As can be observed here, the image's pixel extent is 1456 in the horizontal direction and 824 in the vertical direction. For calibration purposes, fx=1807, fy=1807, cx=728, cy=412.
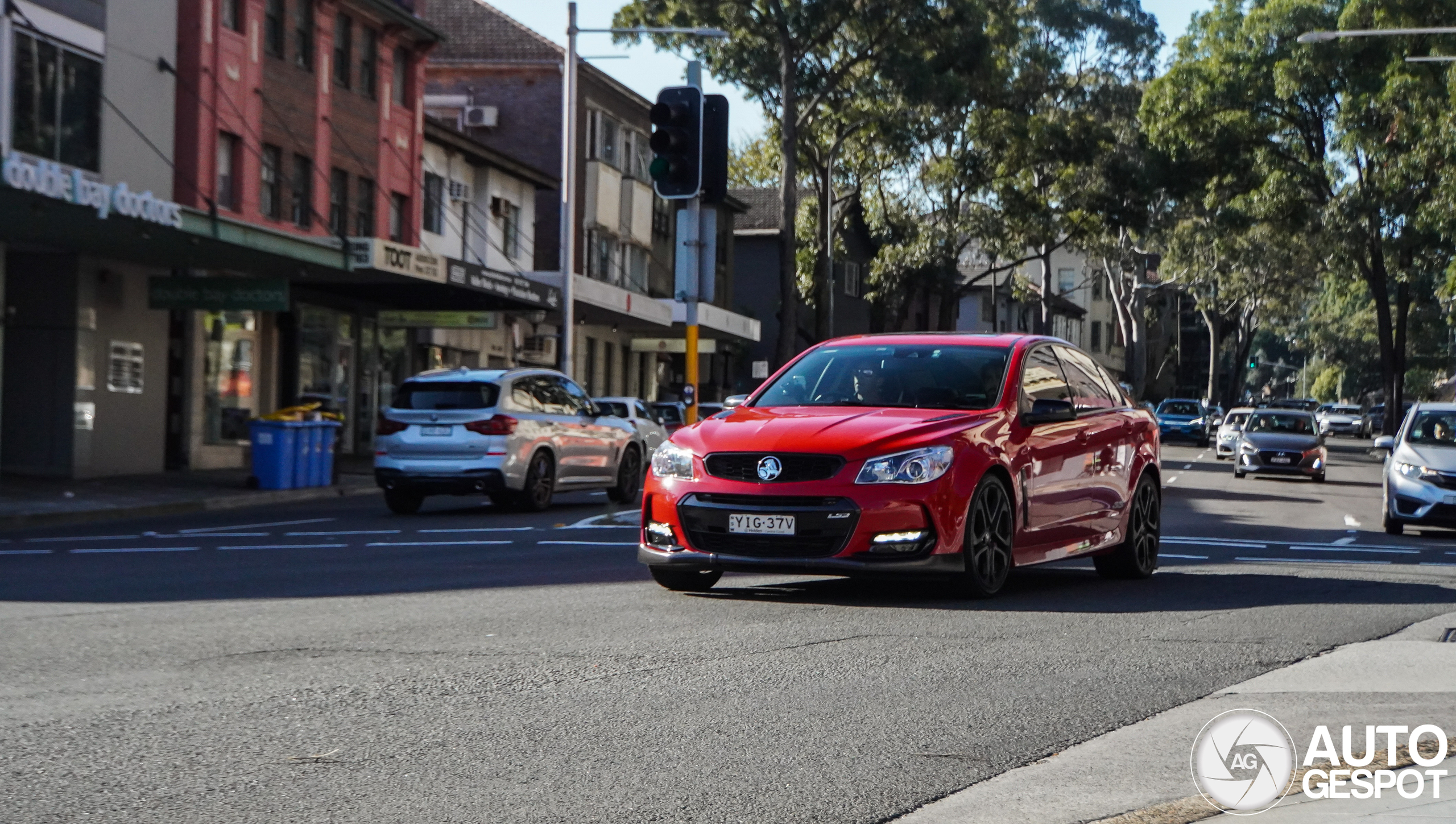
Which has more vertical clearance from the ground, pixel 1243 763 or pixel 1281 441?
pixel 1281 441

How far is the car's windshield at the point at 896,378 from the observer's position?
36.4ft

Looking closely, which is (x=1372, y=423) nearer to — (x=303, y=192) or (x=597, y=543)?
(x=303, y=192)

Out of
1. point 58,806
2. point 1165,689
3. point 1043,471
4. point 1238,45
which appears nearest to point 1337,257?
point 1238,45

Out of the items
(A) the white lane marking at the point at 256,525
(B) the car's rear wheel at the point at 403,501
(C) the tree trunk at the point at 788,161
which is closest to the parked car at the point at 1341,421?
(C) the tree trunk at the point at 788,161

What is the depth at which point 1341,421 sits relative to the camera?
86.8 metres

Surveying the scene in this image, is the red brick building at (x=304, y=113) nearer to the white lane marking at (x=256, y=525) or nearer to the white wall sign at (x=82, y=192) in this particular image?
the white wall sign at (x=82, y=192)

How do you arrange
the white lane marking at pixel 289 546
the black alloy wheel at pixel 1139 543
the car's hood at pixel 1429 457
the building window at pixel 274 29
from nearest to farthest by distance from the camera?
1. the black alloy wheel at pixel 1139 543
2. the white lane marking at pixel 289 546
3. the car's hood at pixel 1429 457
4. the building window at pixel 274 29

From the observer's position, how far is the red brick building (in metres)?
29.6

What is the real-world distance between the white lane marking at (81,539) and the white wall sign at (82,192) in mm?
4373

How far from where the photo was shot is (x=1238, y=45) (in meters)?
48.1

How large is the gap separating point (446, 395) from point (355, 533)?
3.66m

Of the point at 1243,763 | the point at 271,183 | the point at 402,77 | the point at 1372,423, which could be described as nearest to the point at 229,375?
the point at 271,183

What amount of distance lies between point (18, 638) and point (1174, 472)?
30737 millimetres

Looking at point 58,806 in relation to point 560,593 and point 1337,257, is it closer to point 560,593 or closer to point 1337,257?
point 560,593
